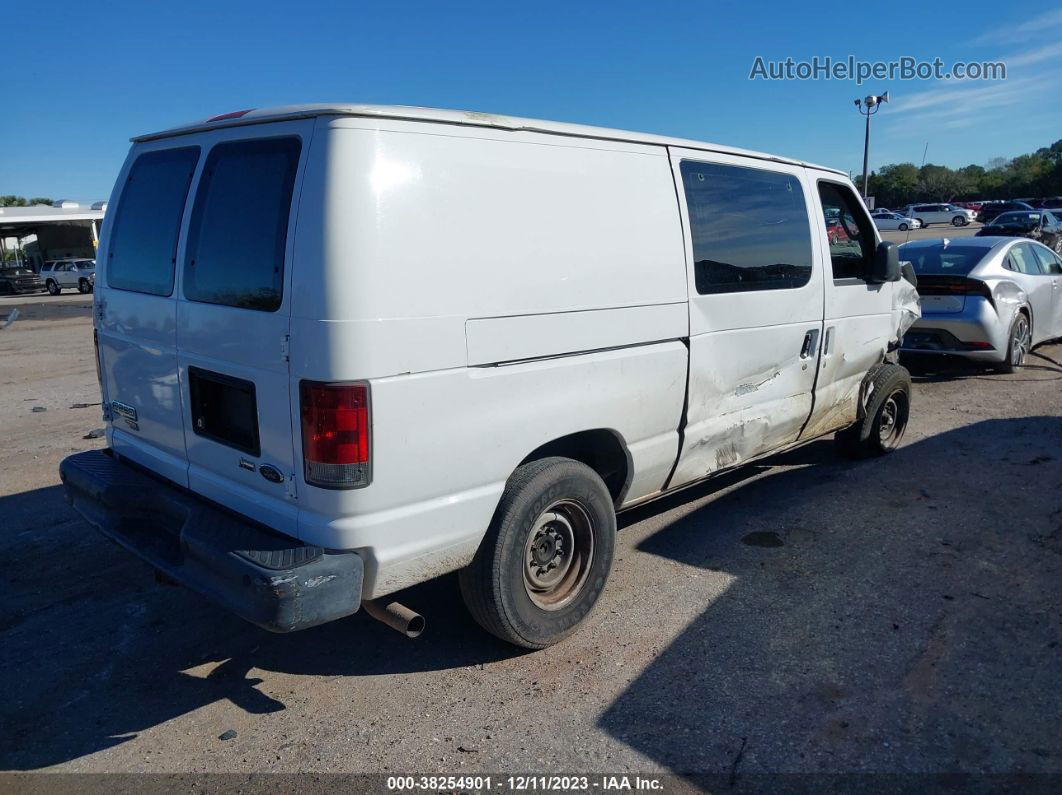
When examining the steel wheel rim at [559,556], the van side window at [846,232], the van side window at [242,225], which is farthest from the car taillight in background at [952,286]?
the van side window at [242,225]

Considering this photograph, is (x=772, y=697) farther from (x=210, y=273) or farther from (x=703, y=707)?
(x=210, y=273)

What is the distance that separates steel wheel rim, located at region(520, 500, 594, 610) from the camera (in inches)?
146

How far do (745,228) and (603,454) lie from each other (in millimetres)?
1593

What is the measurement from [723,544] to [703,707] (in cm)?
176

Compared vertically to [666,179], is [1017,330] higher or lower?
lower

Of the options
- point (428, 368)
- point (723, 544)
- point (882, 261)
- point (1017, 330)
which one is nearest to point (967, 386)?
point (1017, 330)

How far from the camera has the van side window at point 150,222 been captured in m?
3.57

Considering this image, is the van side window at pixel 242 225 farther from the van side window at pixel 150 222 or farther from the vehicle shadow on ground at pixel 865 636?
the vehicle shadow on ground at pixel 865 636

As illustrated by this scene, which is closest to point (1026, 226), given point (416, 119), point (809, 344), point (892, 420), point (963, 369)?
point (963, 369)

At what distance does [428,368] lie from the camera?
9.95ft

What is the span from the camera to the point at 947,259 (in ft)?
31.2

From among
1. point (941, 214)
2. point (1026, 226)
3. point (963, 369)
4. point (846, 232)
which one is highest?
point (941, 214)

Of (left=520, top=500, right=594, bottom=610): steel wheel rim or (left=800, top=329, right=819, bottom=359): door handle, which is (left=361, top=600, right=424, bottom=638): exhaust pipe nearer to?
(left=520, top=500, right=594, bottom=610): steel wheel rim

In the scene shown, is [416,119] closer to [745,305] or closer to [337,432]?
[337,432]
